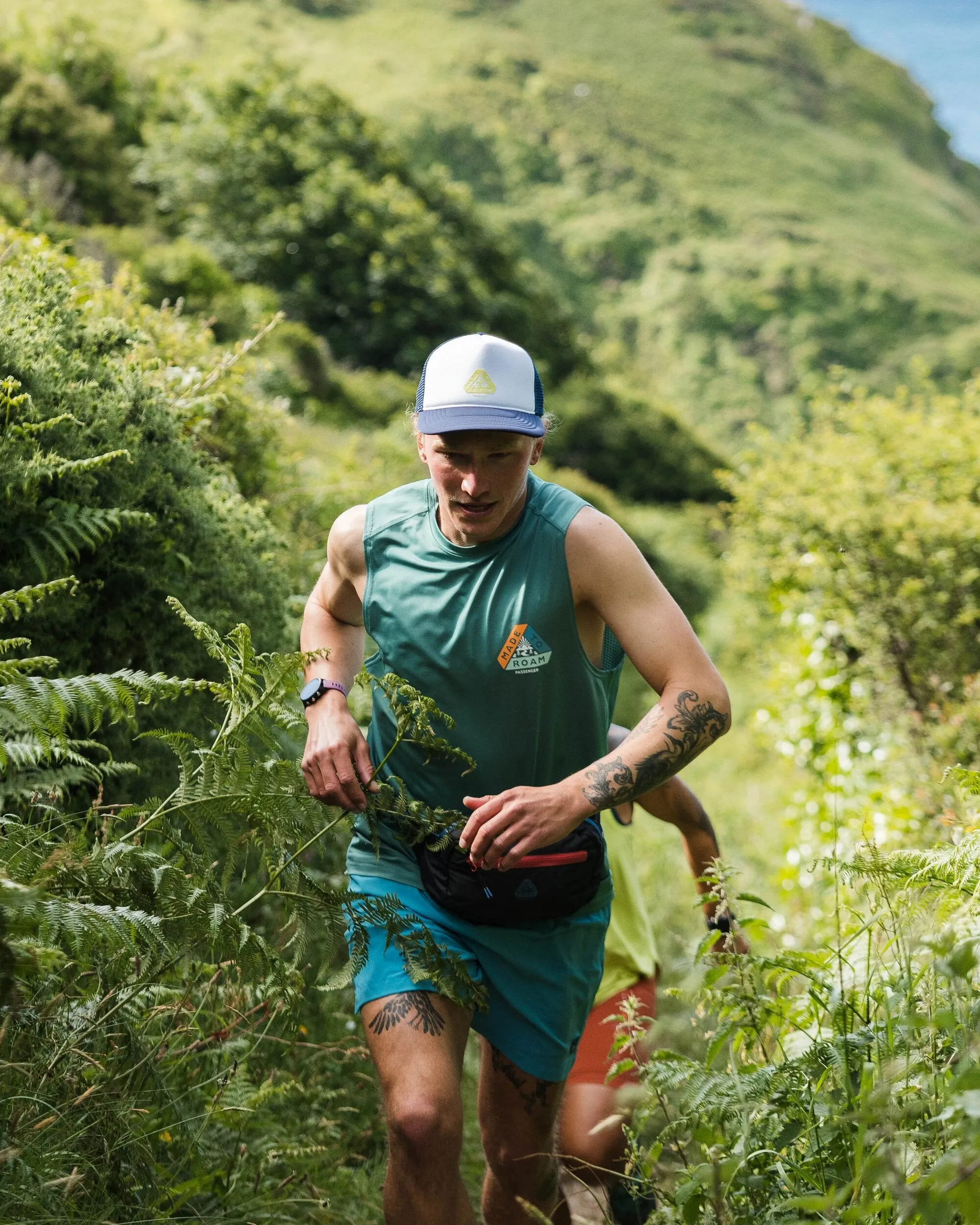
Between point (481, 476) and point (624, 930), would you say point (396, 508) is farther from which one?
point (624, 930)

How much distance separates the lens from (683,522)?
2753 centimetres

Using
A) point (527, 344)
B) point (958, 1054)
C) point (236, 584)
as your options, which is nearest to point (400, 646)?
point (236, 584)

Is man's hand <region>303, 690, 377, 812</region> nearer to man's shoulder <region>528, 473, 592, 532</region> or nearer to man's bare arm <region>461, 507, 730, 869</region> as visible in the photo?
man's bare arm <region>461, 507, 730, 869</region>

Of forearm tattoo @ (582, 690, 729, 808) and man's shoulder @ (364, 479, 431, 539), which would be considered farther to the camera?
man's shoulder @ (364, 479, 431, 539)

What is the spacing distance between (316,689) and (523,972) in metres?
0.99

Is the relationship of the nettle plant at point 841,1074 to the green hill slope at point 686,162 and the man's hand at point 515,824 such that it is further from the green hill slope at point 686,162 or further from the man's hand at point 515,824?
the green hill slope at point 686,162

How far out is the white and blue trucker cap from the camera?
3.17 metres

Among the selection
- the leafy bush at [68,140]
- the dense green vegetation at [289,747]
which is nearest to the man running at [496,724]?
the dense green vegetation at [289,747]

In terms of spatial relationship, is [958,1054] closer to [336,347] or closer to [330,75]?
[336,347]

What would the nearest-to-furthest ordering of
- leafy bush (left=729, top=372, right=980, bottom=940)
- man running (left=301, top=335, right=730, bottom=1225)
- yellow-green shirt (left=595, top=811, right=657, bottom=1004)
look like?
man running (left=301, top=335, right=730, bottom=1225) → yellow-green shirt (left=595, top=811, right=657, bottom=1004) → leafy bush (left=729, top=372, right=980, bottom=940)

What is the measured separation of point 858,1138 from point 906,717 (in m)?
6.59

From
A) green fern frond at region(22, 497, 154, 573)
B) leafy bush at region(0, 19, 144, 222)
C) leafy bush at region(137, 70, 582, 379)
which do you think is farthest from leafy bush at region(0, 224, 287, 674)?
leafy bush at region(137, 70, 582, 379)

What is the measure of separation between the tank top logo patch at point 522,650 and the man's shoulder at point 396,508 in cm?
54

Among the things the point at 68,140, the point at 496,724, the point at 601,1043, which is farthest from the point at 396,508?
the point at 68,140
